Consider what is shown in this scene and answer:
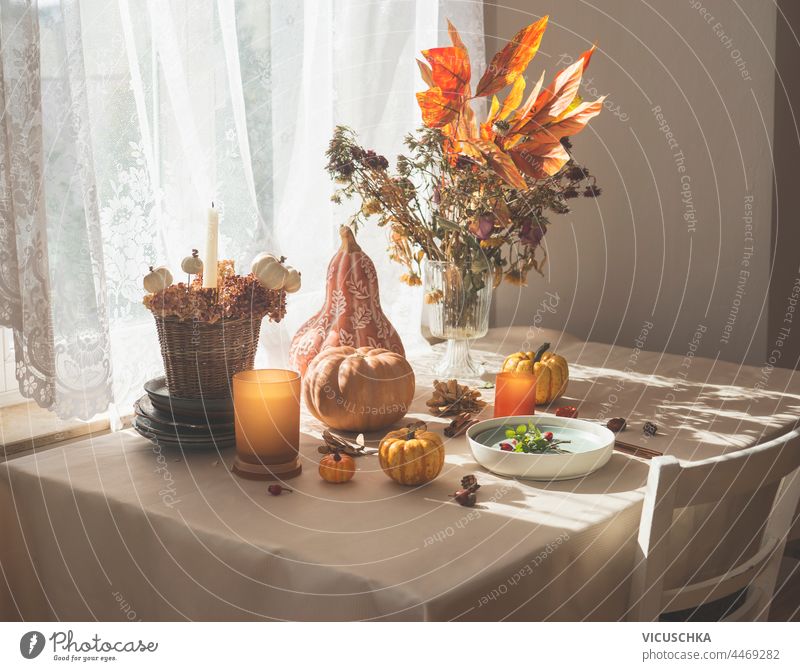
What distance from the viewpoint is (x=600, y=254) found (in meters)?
2.31

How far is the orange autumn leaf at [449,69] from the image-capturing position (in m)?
1.50

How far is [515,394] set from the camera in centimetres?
137

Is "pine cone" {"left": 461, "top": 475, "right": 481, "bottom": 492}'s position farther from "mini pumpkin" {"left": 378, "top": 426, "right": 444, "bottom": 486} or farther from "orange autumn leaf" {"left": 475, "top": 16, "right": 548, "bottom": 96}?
"orange autumn leaf" {"left": 475, "top": 16, "right": 548, "bottom": 96}

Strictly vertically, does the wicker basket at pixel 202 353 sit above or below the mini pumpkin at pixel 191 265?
below

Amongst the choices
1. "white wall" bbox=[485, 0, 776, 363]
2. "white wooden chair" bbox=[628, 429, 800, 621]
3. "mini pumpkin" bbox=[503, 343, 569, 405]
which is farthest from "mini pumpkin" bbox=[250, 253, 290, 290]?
"white wall" bbox=[485, 0, 776, 363]

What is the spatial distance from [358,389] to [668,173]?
1.20 meters

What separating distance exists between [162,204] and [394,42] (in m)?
0.77

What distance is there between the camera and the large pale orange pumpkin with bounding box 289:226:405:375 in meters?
1.51

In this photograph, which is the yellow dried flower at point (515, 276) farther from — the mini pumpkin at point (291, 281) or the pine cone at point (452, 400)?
the mini pumpkin at point (291, 281)

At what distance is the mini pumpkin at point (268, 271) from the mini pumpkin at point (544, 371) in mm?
454

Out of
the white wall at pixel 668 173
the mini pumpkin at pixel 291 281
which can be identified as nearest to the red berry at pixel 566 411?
the mini pumpkin at pixel 291 281

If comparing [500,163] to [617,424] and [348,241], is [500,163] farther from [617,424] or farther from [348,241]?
[617,424]

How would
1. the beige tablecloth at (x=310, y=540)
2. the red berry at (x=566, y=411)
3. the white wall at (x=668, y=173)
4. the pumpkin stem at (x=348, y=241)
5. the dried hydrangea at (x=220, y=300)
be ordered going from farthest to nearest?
the white wall at (x=668, y=173), the pumpkin stem at (x=348, y=241), the red berry at (x=566, y=411), the dried hydrangea at (x=220, y=300), the beige tablecloth at (x=310, y=540)
